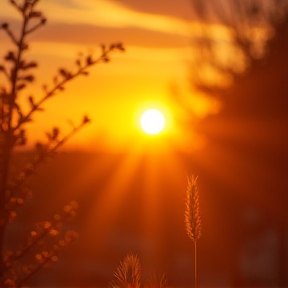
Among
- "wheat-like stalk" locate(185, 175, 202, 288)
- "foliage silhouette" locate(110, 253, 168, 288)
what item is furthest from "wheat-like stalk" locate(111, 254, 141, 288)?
"wheat-like stalk" locate(185, 175, 202, 288)

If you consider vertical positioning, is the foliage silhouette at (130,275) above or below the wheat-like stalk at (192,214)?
below

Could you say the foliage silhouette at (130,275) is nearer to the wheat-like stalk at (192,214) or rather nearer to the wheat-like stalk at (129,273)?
the wheat-like stalk at (129,273)

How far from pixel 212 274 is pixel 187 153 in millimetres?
13124

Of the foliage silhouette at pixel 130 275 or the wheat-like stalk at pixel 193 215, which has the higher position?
the wheat-like stalk at pixel 193 215

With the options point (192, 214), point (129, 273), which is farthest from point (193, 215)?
point (129, 273)

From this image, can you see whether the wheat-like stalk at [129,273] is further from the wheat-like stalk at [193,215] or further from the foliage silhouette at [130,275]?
the wheat-like stalk at [193,215]

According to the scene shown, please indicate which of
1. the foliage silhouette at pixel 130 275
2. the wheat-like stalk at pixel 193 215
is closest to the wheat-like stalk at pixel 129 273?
the foliage silhouette at pixel 130 275

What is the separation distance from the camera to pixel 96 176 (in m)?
39.3

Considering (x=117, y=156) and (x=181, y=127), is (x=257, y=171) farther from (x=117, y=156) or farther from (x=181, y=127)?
(x=117, y=156)

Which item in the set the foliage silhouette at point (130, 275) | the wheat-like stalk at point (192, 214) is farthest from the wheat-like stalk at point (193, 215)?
the foliage silhouette at point (130, 275)

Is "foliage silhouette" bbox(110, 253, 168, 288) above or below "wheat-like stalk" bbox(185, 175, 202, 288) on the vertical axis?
below

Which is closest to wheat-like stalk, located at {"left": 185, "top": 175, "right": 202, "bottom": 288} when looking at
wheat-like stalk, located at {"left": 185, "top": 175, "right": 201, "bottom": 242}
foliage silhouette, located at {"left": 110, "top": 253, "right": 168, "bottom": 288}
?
wheat-like stalk, located at {"left": 185, "top": 175, "right": 201, "bottom": 242}

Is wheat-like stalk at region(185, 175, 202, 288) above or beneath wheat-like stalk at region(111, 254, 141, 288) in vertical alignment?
above

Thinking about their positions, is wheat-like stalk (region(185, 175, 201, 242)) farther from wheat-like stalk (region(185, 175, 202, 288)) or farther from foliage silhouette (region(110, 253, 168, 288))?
foliage silhouette (region(110, 253, 168, 288))
